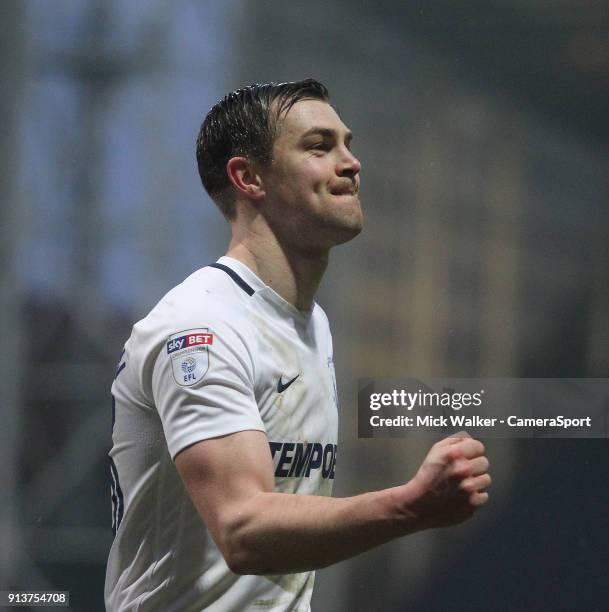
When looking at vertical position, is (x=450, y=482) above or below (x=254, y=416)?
below

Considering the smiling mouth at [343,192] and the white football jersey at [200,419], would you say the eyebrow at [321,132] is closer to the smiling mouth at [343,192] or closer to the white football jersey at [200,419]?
the smiling mouth at [343,192]

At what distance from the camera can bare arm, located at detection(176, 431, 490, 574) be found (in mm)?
1122

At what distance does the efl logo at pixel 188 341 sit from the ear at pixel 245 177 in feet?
1.32

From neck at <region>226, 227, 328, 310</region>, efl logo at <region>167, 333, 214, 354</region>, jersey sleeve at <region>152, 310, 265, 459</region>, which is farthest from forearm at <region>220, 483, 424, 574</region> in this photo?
neck at <region>226, 227, 328, 310</region>

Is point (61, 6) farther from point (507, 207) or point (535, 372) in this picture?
point (535, 372)

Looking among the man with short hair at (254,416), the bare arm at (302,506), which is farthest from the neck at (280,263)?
the bare arm at (302,506)

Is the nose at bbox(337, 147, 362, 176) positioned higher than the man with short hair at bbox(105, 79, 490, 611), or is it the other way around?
the nose at bbox(337, 147, 362, 176)

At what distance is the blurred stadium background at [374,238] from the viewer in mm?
→ 2789

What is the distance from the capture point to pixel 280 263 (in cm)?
170

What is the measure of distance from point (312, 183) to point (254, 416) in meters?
0.49

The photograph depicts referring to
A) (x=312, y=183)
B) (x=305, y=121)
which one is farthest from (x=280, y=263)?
(x=305, y=121)

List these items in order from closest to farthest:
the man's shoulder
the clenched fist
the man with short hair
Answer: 1. the clenched fist
2. the man with short hair
3. the man's shoulder

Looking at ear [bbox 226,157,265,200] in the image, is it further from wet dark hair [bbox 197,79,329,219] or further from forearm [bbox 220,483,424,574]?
forearm [bbox 220,483,424,574]

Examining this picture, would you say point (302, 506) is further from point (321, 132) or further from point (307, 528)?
point (321, 132)
